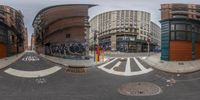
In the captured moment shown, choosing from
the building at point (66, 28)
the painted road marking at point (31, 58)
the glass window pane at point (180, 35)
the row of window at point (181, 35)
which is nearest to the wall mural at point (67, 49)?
the building at point (66, 28)

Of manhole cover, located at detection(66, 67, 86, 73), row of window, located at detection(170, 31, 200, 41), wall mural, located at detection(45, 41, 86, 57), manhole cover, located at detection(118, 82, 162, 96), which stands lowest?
manhole cover, located at detection(118, 82, 162, 96)

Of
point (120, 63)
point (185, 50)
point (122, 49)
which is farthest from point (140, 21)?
point (185, 50)

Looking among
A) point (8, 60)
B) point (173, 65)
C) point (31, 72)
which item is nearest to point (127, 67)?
point (173, 65)

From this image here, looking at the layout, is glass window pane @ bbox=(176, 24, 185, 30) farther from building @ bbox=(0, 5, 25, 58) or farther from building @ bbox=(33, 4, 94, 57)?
building @ bbox=(0, 5, 25, 58)

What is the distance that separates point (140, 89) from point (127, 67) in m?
1.23

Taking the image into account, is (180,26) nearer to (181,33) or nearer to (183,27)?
(183,27)

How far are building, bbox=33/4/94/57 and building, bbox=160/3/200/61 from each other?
352 centimetres

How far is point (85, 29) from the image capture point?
23.0 ft

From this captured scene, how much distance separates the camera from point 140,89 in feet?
19.3

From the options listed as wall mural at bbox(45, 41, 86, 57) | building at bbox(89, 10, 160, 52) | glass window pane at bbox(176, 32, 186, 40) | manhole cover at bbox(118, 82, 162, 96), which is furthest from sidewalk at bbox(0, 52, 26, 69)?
glass window pane at bbox(176, 32, 186, 40)

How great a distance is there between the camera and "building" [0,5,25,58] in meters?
7.52

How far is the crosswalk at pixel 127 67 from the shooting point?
22.1 ft

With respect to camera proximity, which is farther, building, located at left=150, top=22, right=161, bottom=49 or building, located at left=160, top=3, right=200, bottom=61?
building, located at left=160, top=3, right=200, bottom=61

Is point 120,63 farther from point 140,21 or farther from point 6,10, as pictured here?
point 6,10
